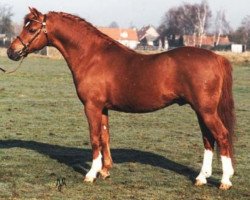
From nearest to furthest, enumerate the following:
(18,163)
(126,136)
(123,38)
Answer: (18,163)
(126,136)
(123,38)

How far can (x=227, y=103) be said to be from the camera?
7.47 meters

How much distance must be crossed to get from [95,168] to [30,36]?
2377 mm

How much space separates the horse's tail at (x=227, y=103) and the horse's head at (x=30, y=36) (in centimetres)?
288

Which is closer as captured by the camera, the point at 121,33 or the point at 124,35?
the point at 121,33

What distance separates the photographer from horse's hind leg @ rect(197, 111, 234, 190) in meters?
7.24

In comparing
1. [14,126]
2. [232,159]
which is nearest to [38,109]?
[14,126]

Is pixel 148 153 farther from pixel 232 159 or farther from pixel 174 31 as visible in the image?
pixel 174 31

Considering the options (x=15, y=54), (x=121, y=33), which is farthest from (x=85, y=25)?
(x=121, y=33)

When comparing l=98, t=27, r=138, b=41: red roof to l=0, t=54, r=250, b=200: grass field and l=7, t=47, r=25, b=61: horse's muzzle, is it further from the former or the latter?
l=7, t=47, r=25, b=61: horse's muzzle

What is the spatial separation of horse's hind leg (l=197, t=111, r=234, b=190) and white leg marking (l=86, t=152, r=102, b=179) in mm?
1907

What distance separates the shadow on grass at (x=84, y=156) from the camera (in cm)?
888

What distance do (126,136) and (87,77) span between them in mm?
4834

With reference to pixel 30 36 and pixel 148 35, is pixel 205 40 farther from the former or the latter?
pixel 30 36

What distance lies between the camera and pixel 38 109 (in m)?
17.0
